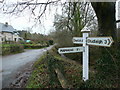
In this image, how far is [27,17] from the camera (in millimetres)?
4703

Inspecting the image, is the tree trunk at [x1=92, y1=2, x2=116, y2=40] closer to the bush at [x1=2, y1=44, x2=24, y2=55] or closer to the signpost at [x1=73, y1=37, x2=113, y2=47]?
the signpost at [x1=73, y1=37, x2=113, y2=47]

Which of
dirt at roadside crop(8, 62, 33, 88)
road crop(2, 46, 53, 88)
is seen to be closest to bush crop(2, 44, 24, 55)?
road crop(2, 46, 53, 88)

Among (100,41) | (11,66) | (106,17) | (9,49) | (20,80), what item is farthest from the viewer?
(9,49)

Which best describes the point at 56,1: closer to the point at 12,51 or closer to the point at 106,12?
the point at 106,12

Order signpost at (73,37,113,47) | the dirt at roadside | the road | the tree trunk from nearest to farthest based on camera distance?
signpost at (73,37,113,47), the dirt at roadside, the tree trunk, the road

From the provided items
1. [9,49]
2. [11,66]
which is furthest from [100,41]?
[9,49]

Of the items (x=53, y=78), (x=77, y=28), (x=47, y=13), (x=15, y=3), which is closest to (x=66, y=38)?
Answer: (x=77, y=28)

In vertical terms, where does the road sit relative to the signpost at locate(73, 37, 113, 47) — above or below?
below

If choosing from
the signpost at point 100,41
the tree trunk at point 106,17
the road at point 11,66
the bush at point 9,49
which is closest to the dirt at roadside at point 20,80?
the road at point 11,66

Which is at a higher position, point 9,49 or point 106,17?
point 106,17

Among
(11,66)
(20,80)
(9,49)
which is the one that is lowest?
(11,66)

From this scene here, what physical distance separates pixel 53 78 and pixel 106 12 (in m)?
3.28

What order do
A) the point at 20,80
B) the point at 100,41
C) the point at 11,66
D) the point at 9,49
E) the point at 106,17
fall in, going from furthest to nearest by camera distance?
the point at 9,49, the point at 11,66, the point at 20,80, the point at 106,17, the point at 100,41

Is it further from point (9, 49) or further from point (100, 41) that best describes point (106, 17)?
point (9, 49)
